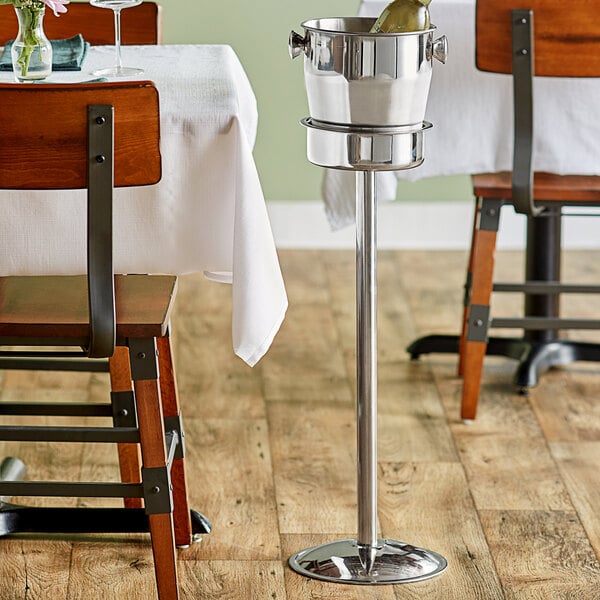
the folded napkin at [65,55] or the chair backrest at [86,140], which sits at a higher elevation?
the folded napkin at [65,55]

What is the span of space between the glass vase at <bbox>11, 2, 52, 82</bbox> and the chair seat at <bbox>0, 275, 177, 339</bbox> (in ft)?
1.02

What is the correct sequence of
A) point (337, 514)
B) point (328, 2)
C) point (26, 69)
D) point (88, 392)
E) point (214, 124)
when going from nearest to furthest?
point (214, 124) < point (26, 69) < point (337, 514) < point (88, 392) < point (328, 2)

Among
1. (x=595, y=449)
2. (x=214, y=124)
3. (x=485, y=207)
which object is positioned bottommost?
(x=595, y=449)

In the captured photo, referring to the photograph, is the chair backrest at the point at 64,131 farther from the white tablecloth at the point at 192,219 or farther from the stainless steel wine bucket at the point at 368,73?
the stainless steel wine bucket at the point at 368,73

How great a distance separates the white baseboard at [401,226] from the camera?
3674 millimetres

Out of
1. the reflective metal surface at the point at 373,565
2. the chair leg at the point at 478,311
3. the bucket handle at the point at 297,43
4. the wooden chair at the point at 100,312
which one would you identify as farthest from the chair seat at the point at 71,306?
the chair leg at the point at 478,311

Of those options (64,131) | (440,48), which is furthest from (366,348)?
(64,131)

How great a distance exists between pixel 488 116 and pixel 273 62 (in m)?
1.33

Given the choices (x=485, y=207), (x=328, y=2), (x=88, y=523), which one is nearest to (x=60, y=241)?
(x=88, y=523)

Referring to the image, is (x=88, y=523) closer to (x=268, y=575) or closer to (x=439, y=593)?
(x=268, y=575)

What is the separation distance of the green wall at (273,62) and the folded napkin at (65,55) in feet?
5.21

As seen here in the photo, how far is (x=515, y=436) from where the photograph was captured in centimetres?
233

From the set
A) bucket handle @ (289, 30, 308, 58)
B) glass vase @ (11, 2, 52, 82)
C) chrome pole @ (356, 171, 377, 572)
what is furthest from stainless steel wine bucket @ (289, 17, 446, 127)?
glass vase @ (11, 2, 52, 82)

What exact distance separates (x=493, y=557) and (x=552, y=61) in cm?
91
